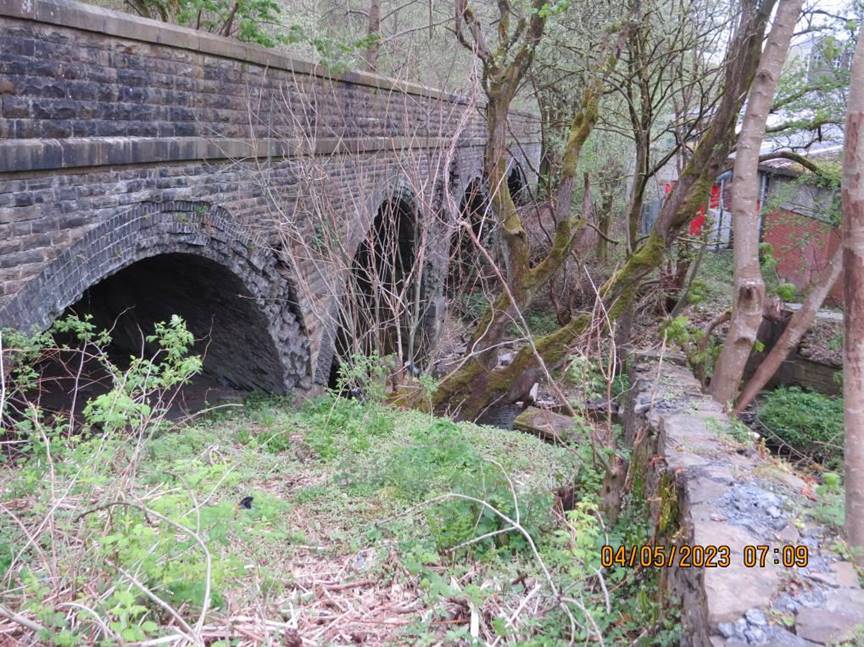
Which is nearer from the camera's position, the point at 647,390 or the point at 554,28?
the point at 647,390

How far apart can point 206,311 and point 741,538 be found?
6.06 meters

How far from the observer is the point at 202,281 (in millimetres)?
7121

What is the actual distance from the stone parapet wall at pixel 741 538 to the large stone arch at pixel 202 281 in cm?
383

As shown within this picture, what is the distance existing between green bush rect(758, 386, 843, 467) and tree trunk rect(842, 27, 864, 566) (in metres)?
4.77

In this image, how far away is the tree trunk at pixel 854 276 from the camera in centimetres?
322

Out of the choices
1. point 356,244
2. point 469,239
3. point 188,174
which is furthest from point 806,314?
point 469,239

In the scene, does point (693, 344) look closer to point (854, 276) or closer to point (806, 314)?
point (806, 314)

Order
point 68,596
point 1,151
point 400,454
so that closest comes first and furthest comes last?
point 68,596 → point 1,151 → point 400,454

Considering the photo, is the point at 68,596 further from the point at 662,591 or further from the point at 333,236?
the point at 333,236

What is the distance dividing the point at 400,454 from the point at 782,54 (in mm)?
3843

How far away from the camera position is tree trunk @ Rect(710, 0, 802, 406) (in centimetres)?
500

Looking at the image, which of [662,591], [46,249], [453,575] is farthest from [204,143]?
[662,591]

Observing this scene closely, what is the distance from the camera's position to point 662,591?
3.02m
